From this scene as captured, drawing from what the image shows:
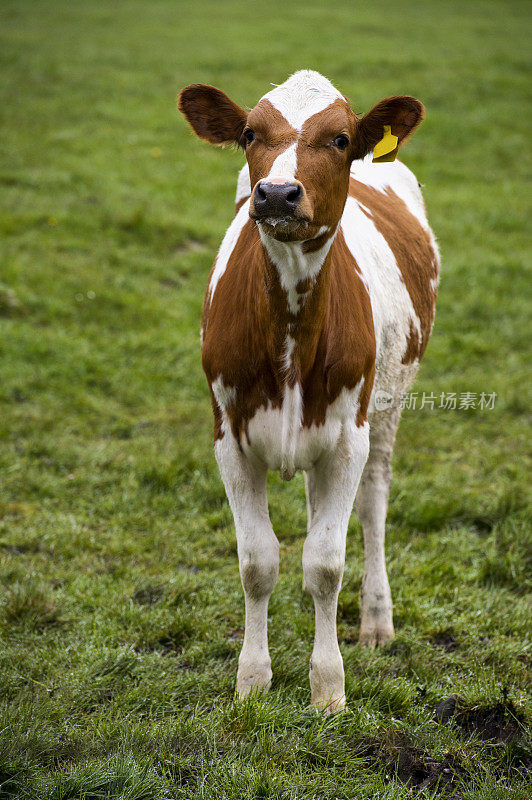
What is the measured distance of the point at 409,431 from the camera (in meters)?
6.95

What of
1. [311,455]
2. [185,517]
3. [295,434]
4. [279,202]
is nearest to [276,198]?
[279,202]

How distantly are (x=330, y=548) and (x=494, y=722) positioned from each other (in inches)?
43.2

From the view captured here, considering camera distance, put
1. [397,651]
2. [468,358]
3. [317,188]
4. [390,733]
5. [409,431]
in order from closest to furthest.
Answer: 1. [317,188]
2. [390,733]
3. [397,651]
4. [409,431]
5. [468,358]

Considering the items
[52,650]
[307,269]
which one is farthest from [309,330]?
[52,650]

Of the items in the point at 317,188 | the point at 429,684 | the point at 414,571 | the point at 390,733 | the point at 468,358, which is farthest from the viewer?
the point at 468,358

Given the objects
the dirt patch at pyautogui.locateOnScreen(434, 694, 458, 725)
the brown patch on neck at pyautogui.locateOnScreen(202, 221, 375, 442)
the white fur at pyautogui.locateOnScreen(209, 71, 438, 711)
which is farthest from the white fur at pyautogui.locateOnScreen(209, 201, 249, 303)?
the dirt patch at pyautogui.locateOnScreen(434, 694, 458, 725)

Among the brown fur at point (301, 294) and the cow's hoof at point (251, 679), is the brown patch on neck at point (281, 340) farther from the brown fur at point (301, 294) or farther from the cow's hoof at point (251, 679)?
the cow's hoof at point (251, 679)

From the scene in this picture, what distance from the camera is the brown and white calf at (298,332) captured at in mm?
3107

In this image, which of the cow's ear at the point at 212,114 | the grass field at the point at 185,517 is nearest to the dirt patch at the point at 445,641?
the grass field at the point at 185,517

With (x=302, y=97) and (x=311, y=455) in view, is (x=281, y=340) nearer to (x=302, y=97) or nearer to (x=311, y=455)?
(x=311, y=455)

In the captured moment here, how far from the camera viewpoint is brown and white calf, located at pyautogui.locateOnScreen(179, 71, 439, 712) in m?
3.11

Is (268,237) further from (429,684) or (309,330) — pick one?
(429,684)

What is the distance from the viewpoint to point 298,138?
304cm

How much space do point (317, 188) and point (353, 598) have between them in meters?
2.53
